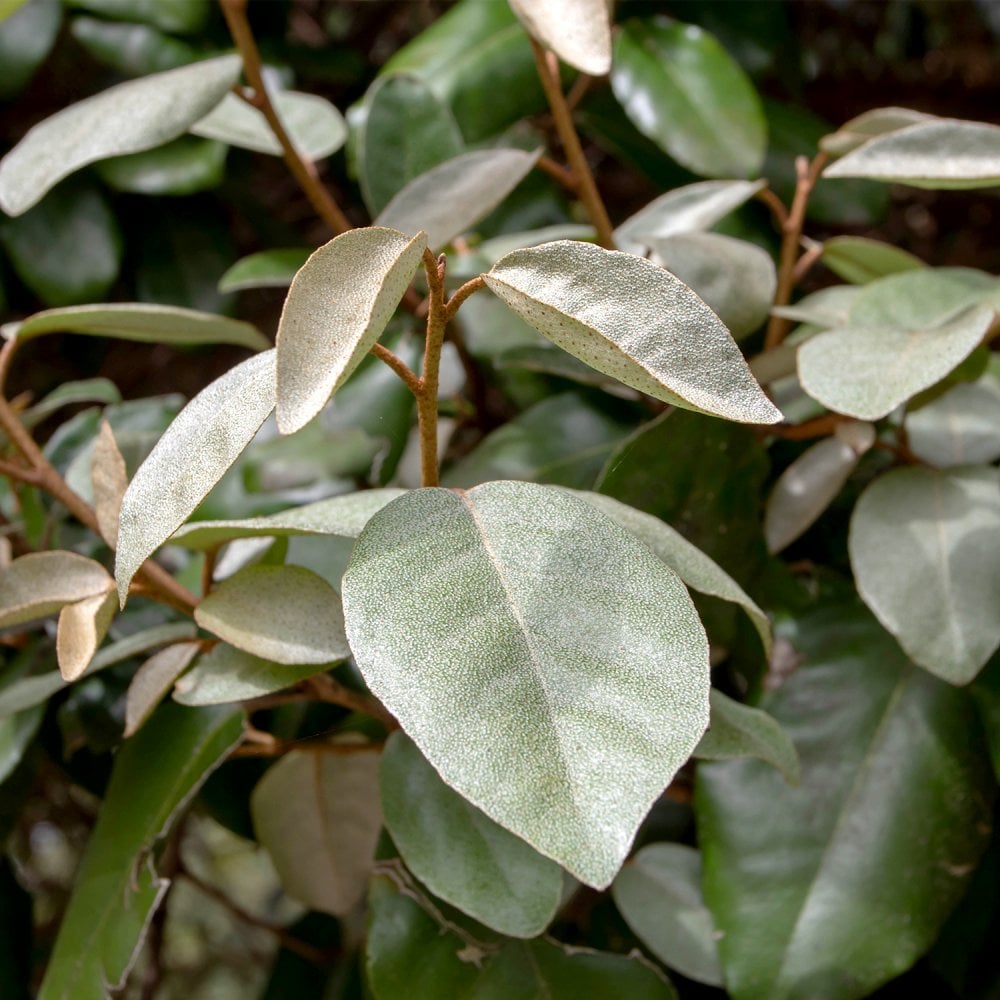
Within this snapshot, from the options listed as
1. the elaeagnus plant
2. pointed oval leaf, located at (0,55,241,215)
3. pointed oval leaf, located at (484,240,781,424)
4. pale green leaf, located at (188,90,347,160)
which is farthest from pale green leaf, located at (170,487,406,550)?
pale green leaf, located at (188,90,347,160)

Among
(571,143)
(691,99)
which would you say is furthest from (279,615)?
(691,99)

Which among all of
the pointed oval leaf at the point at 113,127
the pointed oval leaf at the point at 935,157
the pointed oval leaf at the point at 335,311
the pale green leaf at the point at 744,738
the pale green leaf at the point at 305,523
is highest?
the pointed oval leaf at the point at 113,127

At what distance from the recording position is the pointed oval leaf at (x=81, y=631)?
18.8 inches

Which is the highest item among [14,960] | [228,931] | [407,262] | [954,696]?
[407,262]

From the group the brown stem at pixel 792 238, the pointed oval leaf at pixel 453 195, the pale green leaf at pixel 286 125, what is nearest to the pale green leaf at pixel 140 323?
the pointed oval leaf at pixel 453 195

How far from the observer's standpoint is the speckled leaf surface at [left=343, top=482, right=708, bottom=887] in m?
0.34

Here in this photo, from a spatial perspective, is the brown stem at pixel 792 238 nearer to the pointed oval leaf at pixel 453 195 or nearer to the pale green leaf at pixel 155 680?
the pointed oval leaf at pixel 453 195

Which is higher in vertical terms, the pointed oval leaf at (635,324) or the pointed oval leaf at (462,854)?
the pointed oval leaf at (635,324)

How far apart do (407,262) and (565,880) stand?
397mm

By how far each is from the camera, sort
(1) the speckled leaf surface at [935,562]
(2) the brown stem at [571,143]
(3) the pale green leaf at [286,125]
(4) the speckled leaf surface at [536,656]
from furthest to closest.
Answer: (3) the pale green leaf at [286,125], (2) the brown stem at [571,143], (1) the speckled leaf surface at [935,562], (4) the speckled leaf surface at [536,656]

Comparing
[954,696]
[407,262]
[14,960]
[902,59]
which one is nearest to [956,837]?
[954,696]

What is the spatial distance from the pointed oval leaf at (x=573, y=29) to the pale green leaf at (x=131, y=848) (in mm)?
403

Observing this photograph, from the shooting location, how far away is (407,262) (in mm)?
392

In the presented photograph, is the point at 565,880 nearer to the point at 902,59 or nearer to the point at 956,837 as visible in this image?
the point at 956,837
